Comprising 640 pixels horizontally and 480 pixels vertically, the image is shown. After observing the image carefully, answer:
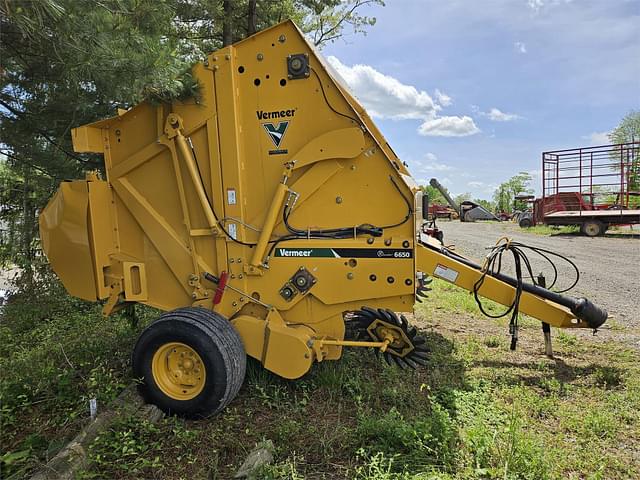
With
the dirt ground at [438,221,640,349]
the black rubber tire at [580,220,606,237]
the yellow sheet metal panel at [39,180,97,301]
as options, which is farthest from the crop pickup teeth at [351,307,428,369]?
the black rubber tire at [580,220,606,237]

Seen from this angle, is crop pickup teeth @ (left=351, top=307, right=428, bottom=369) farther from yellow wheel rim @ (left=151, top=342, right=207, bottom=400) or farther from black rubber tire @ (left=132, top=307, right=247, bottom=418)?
yellow wheel rim @ (left=151, top=342, right=207, bottom=400)

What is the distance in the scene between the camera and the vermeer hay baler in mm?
3639

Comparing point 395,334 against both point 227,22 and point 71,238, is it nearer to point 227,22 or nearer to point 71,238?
point 71,238

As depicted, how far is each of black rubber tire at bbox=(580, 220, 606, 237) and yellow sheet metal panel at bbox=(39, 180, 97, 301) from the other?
17.0 m

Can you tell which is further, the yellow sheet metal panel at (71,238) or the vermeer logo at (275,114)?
the yellow sheet metal panel at (71,238)

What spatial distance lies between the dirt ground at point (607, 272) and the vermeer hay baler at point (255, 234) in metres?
2.16

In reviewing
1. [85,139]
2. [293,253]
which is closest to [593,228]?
[293,253]

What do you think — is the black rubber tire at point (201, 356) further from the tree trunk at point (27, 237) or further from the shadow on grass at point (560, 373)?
the tree trunk at point (27, 237)

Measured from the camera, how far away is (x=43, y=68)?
3887 millimetres

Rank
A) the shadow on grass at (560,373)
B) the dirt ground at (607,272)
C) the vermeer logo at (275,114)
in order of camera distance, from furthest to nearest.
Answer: the dirt ground at (607,272)
the shadow on grass at (560,373)
the vermeer logo at (275,114)

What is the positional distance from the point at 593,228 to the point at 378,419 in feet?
52.6

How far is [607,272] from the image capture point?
Result: 365 inches

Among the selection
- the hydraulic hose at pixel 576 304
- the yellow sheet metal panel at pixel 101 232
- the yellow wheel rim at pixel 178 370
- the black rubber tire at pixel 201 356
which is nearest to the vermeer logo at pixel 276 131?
Answer: the black rubber tire at pixel 201 356

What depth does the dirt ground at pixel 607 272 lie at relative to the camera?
5.73 metres
